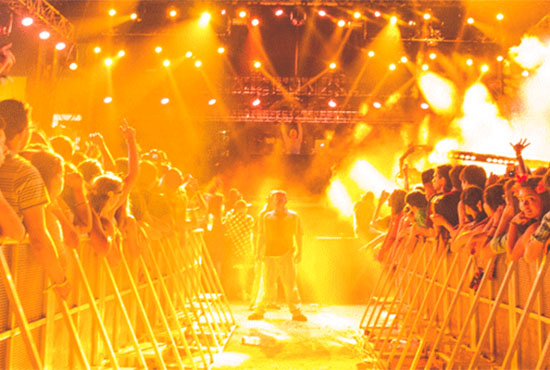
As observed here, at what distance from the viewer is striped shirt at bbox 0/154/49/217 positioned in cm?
309

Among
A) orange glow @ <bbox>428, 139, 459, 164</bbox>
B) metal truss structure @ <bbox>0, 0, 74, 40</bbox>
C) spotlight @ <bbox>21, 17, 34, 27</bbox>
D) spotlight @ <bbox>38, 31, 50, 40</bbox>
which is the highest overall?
metal truss structure @ <bbox>0, 0, 74, 40</bbox>

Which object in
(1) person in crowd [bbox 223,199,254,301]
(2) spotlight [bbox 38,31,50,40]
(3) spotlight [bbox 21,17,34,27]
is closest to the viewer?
(3) spotlight [bbox 21,17,34,27]

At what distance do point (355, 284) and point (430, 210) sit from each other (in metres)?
6.13

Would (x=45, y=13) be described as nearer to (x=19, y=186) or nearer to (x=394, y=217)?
(x=394, y=217)

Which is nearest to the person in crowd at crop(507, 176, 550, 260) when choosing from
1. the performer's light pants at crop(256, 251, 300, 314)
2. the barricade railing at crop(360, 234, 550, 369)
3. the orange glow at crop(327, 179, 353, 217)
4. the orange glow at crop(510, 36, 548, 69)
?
A: the barricade railing at crop(360, 234, 550, 369)

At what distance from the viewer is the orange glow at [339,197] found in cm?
2180

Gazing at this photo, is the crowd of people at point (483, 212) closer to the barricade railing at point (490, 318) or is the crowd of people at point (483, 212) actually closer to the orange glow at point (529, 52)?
the barricade railing at point (490, 318)

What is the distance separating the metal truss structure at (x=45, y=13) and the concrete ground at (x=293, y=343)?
6948 mm

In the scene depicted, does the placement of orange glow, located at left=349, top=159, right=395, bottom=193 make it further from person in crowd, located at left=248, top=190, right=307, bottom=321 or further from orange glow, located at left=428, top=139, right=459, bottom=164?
person in crowd, located at left=248, top=190, right=307, bottom=321

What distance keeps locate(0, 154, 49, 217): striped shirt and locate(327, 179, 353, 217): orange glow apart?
61.6ft

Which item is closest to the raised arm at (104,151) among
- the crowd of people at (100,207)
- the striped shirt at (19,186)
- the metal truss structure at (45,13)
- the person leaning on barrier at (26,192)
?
the crowd of people at (100,207)

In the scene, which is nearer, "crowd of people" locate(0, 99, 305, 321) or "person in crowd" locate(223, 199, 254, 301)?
"crowd of people" locate(0, 99, 305, 321)

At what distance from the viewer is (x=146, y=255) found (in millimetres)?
6172

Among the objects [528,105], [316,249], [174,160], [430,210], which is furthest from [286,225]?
[174,160]
